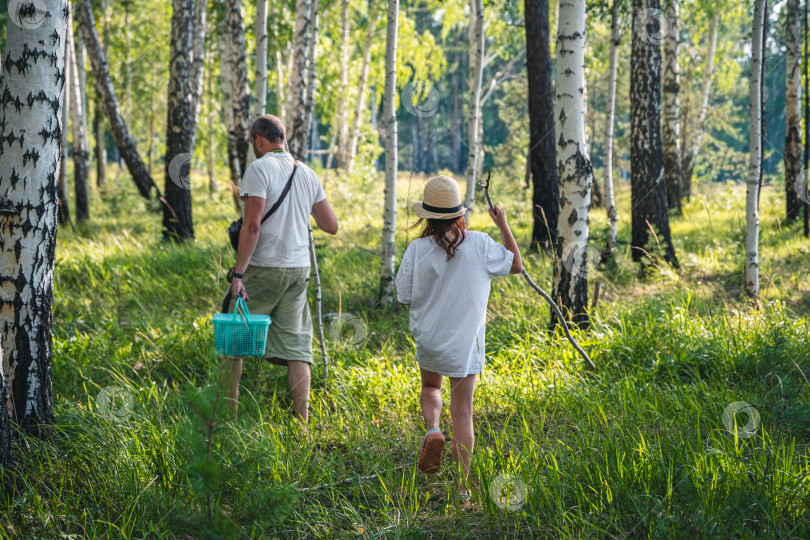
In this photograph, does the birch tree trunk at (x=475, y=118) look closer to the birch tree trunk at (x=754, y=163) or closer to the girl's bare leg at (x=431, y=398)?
the birch tree trunk at (x=754, y=163)

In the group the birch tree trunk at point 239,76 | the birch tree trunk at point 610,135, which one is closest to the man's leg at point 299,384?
the birch tree trunk at point 610,135

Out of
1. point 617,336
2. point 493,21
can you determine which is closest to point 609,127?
point 617,336

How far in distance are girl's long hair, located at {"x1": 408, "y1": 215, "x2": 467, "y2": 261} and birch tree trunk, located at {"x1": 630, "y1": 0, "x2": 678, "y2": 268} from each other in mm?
5070

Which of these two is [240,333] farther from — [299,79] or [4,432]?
[299,79]

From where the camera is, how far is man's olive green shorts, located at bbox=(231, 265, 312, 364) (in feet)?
12.6

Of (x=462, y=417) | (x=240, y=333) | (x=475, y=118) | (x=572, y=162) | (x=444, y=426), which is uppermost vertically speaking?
(x=475, y=118)

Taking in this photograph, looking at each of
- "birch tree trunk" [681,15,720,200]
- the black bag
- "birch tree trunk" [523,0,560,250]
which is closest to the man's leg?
the black bag

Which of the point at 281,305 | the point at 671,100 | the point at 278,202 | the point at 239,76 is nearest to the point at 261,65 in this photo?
the point at 239,76

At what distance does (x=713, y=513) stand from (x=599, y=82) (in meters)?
20.4

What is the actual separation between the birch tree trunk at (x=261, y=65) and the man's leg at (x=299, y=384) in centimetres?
423

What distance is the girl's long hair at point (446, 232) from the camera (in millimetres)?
2986

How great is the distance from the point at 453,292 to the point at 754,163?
4.33m

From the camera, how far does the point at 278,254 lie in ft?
12.5

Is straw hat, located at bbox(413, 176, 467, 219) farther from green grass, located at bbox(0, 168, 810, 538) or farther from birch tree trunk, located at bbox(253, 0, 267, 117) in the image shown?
birch tree trunk, located at bbox(253, 0, 267, 117)
